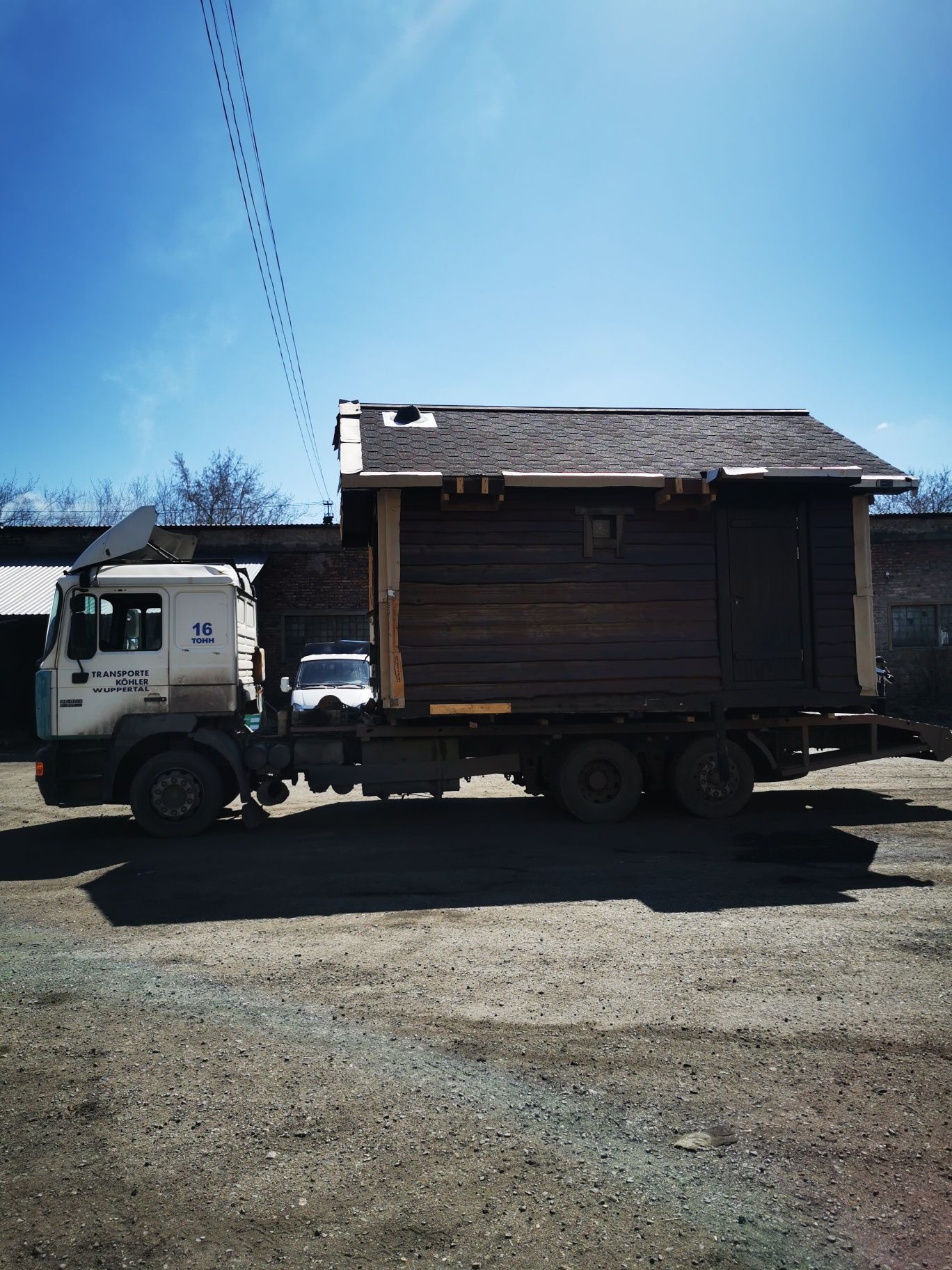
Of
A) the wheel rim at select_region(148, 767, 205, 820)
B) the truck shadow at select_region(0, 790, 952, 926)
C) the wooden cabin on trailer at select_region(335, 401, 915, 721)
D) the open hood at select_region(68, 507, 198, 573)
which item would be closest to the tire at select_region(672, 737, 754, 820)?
the truck shadow at select_region(0, 790, 952, 926)

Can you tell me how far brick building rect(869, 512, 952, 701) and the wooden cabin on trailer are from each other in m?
14.8

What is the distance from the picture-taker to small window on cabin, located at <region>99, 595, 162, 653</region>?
905cm

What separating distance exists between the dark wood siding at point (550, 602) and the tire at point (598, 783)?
650 mm

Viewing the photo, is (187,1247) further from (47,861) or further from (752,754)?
(752,754)

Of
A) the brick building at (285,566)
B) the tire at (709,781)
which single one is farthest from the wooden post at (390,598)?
the brick building at (285,566)

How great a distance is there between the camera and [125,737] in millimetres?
8797

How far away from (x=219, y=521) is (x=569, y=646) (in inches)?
1452

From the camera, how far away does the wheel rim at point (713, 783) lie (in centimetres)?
962

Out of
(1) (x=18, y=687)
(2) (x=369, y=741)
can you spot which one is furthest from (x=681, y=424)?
(1) (x=18, y=687)

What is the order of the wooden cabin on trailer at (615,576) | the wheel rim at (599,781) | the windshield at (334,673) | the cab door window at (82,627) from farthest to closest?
the windshield at (334,673)
the wheel rim at (599,781)
the wooden cabin on trailer at (615,576)
the cab door window at (82,627)

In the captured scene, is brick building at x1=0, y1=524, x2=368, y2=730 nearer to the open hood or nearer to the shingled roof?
the shingled roof

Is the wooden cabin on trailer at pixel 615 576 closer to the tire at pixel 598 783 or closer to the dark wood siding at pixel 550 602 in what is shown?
the dark wood siding at pixel 550 602

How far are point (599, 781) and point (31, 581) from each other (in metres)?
16.7

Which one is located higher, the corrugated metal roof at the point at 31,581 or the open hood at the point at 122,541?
the corrugated metal roof at the point at 31,581
